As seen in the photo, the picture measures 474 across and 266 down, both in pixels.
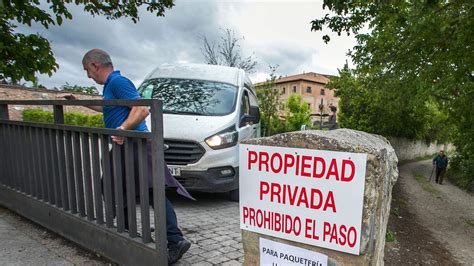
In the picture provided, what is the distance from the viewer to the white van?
A: 498 centimetres

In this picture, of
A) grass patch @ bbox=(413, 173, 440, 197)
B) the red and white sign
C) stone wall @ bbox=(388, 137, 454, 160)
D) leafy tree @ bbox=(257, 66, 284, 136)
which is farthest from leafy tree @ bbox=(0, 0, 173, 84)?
stone wall @ bbox=(388, 137, 454, 160)

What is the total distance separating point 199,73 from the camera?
638 centimetres

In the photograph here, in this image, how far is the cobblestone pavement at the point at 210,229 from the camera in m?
3.41

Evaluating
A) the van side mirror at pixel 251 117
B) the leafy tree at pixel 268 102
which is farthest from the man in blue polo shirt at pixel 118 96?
the leafy tree at pixel 268 102

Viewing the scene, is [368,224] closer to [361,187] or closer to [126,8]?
[361,187]

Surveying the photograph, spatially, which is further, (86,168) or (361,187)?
(86,168)

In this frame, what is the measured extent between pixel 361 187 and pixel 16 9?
16.5 feet

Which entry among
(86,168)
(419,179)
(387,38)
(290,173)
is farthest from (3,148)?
(419,179)

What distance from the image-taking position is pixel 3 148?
4668 mm

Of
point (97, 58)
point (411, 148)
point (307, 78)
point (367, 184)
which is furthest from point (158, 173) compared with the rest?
point (307, 78)

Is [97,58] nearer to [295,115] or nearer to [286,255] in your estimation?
[286,255]

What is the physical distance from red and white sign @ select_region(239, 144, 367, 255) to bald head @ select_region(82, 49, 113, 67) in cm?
187

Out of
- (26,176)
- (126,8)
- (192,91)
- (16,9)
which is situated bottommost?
(26,176)

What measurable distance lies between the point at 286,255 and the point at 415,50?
27.4 feet
